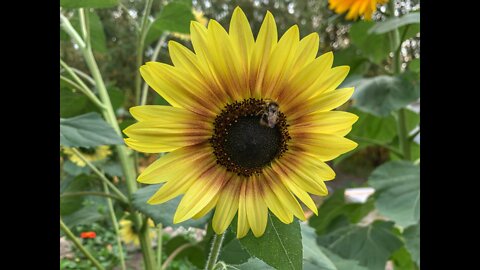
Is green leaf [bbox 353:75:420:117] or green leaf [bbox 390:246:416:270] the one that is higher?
green leaf [bbox 353:75:420:117]

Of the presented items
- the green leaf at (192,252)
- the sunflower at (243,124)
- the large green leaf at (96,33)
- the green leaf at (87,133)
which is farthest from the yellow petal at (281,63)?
the large green leaf at (96,33)

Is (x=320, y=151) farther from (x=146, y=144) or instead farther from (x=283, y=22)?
(x=283, y=22)

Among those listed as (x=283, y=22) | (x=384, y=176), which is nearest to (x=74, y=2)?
(x=384, y=176)

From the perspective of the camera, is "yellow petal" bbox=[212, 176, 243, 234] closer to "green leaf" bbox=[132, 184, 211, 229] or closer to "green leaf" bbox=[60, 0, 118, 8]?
"green leaf" bbox=[132, 184, 211, 229]

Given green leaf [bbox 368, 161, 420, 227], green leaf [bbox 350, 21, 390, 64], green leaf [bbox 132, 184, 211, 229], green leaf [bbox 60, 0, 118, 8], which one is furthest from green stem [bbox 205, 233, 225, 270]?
green leaf [bbox 350, 21, 390, 64]

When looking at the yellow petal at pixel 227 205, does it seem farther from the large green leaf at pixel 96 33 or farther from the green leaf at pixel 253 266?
the large green leaf at pixel 96 33

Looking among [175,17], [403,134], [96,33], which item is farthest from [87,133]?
[403,134]

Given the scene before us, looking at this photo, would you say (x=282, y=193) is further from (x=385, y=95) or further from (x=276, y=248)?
(x=385, y=95)
